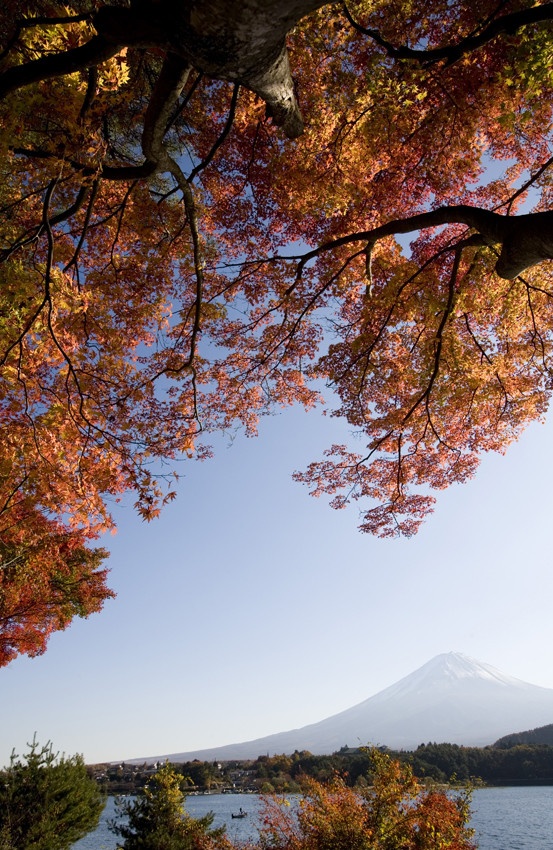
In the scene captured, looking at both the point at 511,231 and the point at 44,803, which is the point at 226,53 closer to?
the point at 511,231

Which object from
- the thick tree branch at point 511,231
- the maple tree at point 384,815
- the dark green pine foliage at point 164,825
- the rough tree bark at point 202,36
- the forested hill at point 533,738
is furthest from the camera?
the forested hill at point 533,738

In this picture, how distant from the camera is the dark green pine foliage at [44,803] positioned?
37.7 feet

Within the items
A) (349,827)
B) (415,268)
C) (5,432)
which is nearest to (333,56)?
(415,268)

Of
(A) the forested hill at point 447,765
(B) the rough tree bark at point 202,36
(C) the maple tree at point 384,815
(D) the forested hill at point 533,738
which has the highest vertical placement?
(B) the rough tree bark at point 202,36

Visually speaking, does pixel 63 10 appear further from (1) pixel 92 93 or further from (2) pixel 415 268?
(2) pixel 415 268

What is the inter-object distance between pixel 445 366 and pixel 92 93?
4453 millimetres

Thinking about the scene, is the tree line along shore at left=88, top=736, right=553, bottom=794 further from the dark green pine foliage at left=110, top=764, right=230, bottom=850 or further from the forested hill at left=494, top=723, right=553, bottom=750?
the dark green pine foliage at left=110, top=764, right=230, bottom=850

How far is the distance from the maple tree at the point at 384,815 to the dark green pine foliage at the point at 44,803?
7.73m

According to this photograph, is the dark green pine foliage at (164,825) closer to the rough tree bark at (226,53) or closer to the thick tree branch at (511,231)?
the thick tree branch at (511,231)

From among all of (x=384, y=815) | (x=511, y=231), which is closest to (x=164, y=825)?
(x=384, y=815)

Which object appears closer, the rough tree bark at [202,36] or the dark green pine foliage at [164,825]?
the rough tree bark at [202,36]

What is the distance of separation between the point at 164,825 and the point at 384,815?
7472 millimetres

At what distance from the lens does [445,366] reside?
545 cm

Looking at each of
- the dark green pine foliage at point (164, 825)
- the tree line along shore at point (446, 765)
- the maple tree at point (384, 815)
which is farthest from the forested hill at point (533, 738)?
the maple tree at point (384, 815)
